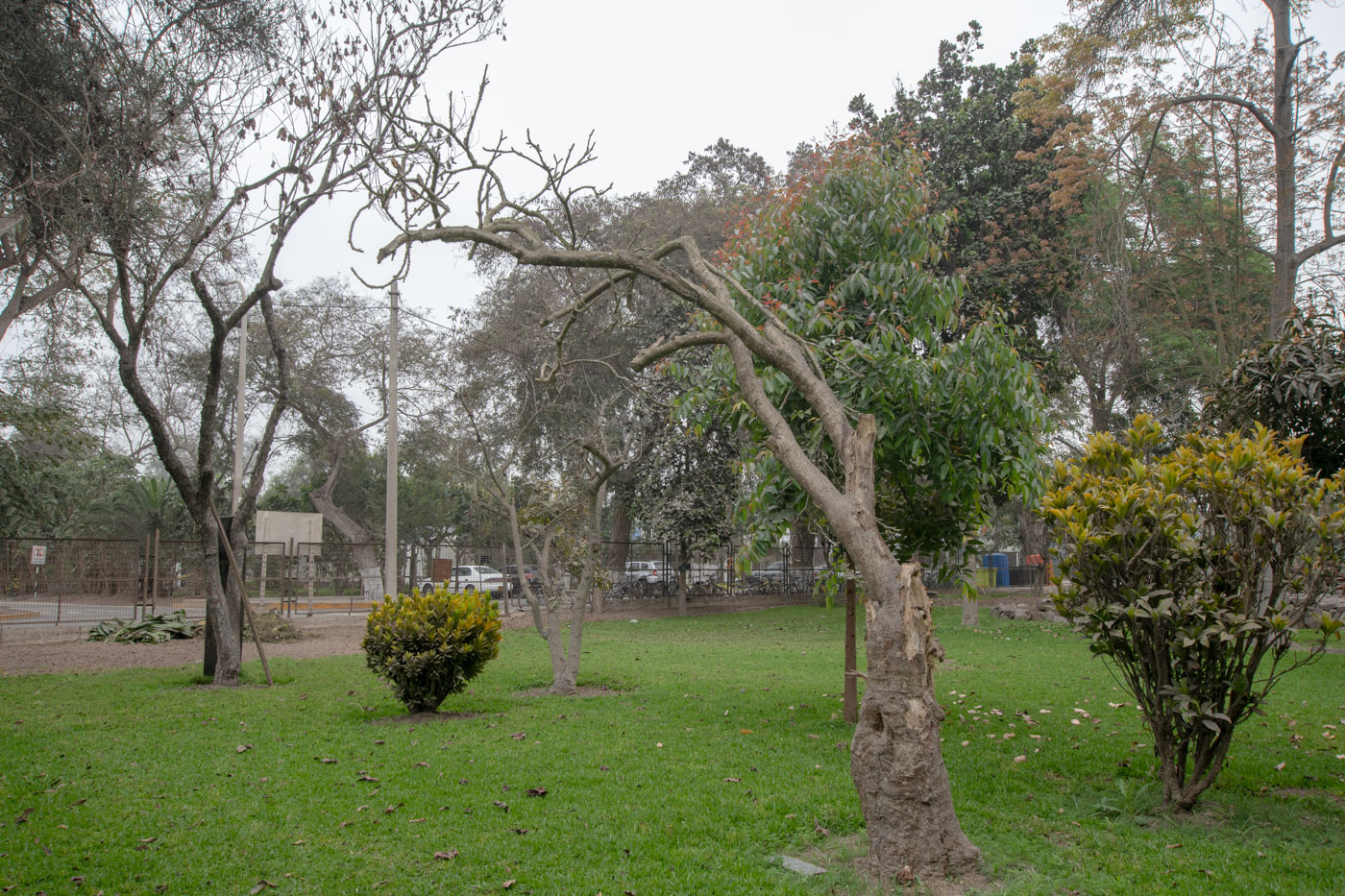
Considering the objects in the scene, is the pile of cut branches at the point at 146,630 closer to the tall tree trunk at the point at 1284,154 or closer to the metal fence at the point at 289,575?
the metal fence at the point at 289,575

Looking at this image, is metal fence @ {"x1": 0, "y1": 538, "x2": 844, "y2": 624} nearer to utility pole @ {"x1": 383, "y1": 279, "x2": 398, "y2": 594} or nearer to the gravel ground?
the gravel ground

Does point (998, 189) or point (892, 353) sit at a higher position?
point (998, 189)

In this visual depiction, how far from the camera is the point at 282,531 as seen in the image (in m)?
19.7

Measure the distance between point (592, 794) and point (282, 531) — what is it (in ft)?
55.2

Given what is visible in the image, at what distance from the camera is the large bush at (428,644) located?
785 centimetres

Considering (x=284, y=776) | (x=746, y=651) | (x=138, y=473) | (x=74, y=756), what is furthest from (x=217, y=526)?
(x=138, y=473)

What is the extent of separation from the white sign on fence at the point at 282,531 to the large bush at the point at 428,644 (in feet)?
40.5

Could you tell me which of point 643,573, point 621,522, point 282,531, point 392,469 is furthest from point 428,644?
point 621,522

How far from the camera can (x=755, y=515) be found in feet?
22.0

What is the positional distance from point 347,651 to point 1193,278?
19.1m

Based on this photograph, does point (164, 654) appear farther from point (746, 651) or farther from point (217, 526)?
point (746, 651)

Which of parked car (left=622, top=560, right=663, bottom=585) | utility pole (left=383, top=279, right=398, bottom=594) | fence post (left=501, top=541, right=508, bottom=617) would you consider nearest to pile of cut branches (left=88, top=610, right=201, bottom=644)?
utility pole (left=383, top=279, right=398, bottom=594)

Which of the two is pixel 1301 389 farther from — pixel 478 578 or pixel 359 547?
pixel 359 547

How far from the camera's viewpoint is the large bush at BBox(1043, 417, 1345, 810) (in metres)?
4.45
